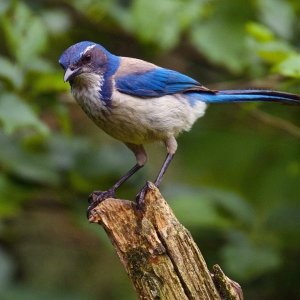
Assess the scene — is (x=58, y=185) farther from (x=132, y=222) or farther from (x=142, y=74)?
(x=132, y=222)

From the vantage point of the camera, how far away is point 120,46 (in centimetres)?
831

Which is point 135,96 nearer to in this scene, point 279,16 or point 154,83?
point 154,83

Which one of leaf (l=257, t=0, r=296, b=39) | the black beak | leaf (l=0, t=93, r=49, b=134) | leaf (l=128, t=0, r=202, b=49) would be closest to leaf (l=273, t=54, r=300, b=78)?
the black beak

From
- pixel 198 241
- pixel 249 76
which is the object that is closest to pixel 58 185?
pixel 198 241

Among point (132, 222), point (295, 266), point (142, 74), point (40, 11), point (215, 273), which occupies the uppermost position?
point (40, 11)

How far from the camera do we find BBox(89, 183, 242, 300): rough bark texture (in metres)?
4.59

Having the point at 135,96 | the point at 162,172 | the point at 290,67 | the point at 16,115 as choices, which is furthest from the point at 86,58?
the point at 290,67

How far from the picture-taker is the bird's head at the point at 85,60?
5.48 m

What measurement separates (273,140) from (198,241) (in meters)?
1.18

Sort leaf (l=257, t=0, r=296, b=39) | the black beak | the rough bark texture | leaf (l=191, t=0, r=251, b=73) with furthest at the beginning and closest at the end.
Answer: leaf (l=191, t=0, r=251, b=73) < leaf (l=257, t=0, r=296, b=39) < the black beak < the rough bark texture

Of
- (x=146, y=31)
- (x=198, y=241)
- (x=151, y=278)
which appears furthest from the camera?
(x=198, y=241)

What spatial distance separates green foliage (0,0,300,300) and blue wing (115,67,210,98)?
1.64ft

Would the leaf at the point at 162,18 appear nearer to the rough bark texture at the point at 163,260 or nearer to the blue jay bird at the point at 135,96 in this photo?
the blue jay bird at the point at 135,96

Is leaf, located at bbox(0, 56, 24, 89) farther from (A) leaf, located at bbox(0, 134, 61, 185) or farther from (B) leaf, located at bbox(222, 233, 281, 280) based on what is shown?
(B) leaf, located at bbox(222, 233, 281, 280)
